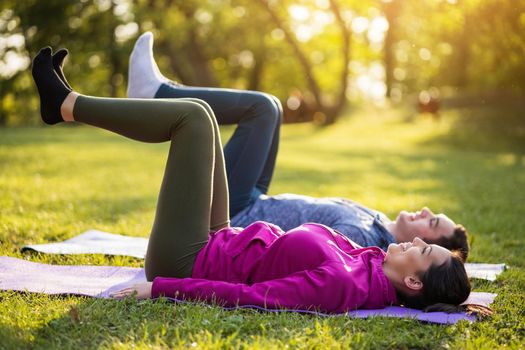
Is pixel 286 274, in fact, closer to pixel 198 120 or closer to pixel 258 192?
pixel 198 120

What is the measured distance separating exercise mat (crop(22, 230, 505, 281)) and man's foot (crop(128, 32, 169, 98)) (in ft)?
3.67

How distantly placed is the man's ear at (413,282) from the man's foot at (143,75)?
6.76 feet

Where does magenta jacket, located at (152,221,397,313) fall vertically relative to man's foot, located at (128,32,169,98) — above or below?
below

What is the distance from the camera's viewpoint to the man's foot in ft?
12.4

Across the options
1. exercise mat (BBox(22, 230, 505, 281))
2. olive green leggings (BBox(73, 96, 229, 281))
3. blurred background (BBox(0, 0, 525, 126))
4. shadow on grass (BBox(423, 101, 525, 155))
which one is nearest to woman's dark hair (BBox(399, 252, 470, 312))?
exercise mat (BBox(22, 230, 505, 281))

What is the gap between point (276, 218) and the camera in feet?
12.9

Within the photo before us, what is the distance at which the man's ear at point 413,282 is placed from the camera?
2791 mm

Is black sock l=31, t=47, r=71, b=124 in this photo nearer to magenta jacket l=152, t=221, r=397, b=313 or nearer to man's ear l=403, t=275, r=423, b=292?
magenta jacket l=152, t=221, r=397, b=313

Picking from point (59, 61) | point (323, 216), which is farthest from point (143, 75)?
point (323, 216)

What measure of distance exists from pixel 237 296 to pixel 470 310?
1212 millimetres

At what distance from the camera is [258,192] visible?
13.4 feet

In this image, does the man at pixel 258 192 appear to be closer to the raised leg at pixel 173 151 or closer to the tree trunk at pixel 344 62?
the raised leg at pixel 173 151

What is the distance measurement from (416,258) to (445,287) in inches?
8.1

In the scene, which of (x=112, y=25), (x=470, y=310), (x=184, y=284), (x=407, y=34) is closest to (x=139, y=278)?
(x=184, y=284)
